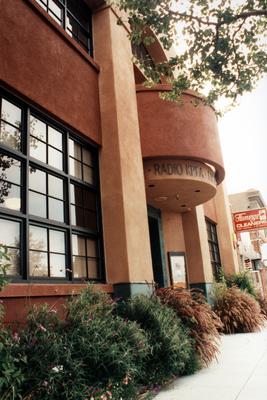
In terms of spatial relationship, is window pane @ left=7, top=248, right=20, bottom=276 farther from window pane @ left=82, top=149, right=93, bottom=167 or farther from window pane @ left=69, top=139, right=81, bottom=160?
window pane @ left=82, top=149, right=93, bottom=167

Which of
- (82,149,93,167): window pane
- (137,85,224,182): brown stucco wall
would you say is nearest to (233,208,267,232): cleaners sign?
(137,85,224,182): brown stucco wall

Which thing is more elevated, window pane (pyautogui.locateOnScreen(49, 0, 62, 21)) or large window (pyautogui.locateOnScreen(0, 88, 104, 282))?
window pane (pyautogui.locateOnScreen(49, 0, 62, 21))

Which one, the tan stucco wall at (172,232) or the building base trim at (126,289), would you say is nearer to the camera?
the building base trim at (126,289)

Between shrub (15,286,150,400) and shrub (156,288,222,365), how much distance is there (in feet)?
6.26

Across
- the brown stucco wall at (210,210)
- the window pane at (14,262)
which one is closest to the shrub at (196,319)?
the window pane at (14,262)

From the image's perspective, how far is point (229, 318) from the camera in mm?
10625

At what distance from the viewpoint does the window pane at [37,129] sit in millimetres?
6043

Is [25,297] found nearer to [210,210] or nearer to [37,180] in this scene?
[37,180]

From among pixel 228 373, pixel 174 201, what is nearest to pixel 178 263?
pixel 174 201

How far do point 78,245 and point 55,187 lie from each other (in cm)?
115

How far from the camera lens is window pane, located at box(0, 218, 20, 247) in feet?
16.3

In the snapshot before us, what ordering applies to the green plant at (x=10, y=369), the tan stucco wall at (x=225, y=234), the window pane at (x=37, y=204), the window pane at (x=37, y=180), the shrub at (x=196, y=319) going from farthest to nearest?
the tan stucco wall at (x=225, y=234) < the shrub at (x=196, y=319) < the window pane at (x=37, y=180) < the window pane at (x=37, y=204) < the green plant at (x=10, y=369)

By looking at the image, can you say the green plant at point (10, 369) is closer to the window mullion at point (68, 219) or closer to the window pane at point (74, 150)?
the window mullion at point (68, 219)

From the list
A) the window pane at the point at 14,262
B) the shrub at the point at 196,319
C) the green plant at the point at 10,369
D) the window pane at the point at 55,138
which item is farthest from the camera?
the window pane at the point at 55,138
